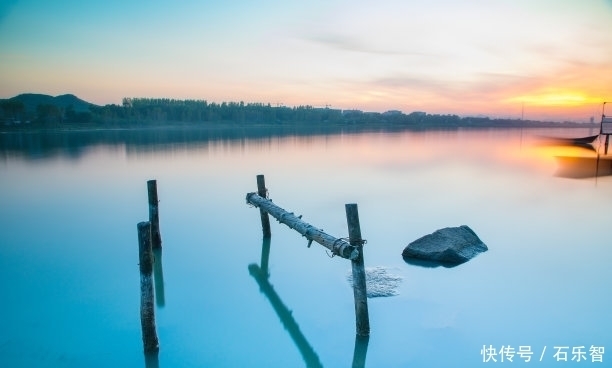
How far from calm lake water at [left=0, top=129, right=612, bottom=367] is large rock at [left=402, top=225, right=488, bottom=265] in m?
0.36

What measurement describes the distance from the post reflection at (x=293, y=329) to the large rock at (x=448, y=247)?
388 centimetres

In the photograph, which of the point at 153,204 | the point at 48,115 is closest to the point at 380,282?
the point at 153,204

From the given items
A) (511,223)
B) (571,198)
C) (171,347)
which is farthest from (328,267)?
(571,198)

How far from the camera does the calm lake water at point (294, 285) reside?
659 centimetres

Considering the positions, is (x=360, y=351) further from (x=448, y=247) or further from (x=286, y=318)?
(x=448, y=247)

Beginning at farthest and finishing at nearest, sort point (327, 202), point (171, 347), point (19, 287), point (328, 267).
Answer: point (327, 202) < point (328, 267) < point (19, 287) < point (171, 347)

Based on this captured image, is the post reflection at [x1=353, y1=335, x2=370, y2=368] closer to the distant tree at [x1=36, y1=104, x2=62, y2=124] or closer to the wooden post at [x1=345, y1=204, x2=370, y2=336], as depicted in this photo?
the wooden post at [x1=345, y1=204, x2=370, y2=336]

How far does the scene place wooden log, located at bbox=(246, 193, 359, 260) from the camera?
20.1ft

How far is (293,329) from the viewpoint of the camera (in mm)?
7293

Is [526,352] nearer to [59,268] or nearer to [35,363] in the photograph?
[35,363]

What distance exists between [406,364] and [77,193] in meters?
20.4

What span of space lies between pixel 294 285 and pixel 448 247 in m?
4.16

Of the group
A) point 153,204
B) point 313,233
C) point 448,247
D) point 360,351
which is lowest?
point 360,351

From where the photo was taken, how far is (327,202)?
19125 mm
